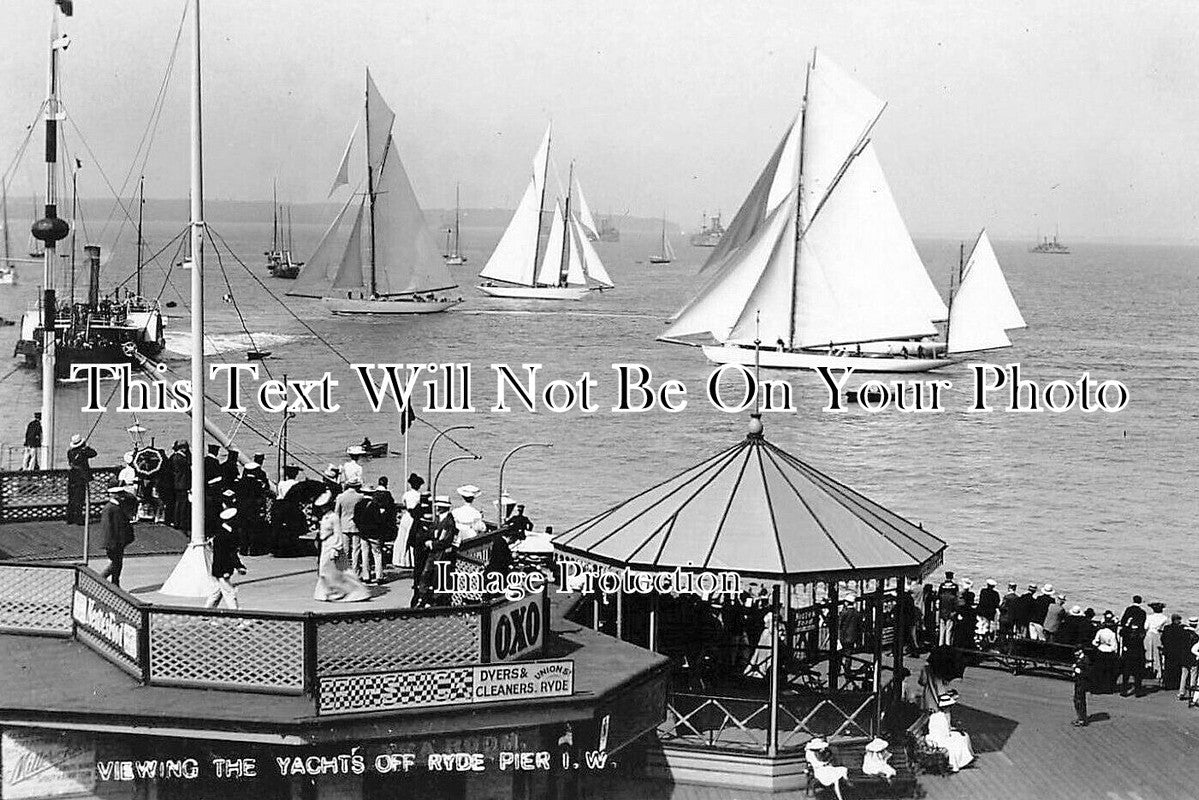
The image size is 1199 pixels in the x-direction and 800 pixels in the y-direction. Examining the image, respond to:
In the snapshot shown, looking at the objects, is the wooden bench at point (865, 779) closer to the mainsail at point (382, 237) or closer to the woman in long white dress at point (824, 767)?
the woman in long white dress at point (824, 767)

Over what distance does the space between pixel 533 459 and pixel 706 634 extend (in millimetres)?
43119

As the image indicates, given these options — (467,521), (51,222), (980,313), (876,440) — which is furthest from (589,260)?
(467,521)

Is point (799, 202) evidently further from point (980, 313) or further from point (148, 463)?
point (148, 463)

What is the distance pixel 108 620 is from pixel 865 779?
Answer: 803 cm

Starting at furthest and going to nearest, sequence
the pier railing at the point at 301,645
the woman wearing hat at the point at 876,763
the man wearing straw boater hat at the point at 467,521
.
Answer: the man wearing straw boater hat at the point at 467,521 < the woman wearing hat at the point at 876,763 < the pier railing at the point at 301,645

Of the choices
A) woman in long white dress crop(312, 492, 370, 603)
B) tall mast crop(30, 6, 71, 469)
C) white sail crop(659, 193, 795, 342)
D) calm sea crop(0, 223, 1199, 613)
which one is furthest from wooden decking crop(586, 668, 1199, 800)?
white sail crop(659, 193, 795, 342)

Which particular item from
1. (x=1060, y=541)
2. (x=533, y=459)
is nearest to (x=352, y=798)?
(x=1060, y=541)

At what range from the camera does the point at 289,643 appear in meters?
14.1

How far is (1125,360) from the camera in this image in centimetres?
10331

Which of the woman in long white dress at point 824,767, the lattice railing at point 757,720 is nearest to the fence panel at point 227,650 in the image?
the lattice railing at point 757,720

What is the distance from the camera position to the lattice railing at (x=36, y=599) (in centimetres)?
1641

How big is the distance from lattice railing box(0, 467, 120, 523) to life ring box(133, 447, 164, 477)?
83cm

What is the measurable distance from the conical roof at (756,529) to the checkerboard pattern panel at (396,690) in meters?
3.45

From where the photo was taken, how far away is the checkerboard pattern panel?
1368 centimetres
